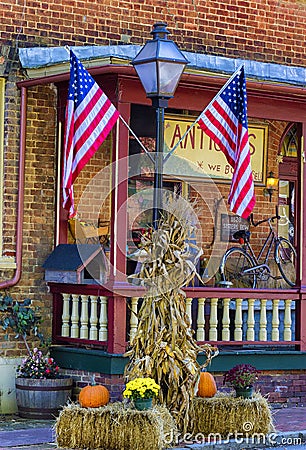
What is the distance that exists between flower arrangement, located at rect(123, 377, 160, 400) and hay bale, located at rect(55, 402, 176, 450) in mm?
142

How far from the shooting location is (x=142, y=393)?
9.90 meters

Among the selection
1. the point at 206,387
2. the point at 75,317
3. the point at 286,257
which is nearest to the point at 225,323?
the point at 75,317

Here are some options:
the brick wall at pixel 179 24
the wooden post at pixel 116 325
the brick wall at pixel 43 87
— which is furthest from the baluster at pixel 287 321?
the brick wall at pixel 179 24

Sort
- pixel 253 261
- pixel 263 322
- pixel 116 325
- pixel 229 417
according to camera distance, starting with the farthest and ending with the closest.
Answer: pixel 253 261, pixel 263 322, pixel 116 325, pixel 229 417

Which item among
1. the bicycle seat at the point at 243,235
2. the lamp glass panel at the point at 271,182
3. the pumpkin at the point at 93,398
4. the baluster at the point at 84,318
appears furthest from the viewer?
the lamp glass panel at the point at 271,182

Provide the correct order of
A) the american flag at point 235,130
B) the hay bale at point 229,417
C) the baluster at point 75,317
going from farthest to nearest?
the baluster at point 75,317 < the american flag at point 235,130 < the hay bale at point 229,417

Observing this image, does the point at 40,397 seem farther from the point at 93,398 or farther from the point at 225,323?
the point at 225,323

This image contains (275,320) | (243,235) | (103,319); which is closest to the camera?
(103,319)

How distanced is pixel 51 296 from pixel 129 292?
4.34 feet

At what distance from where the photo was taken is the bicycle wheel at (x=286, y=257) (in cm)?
1587

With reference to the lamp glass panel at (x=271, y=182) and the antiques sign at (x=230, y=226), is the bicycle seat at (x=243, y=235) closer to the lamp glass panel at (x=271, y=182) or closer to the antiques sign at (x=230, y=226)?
the antiques sign at (x=230, y=226)

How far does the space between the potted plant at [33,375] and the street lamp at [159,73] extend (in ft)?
9.45

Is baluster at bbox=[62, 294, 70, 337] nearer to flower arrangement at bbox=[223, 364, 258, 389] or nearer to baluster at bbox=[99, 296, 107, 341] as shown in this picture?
baluster at bbox=[99, 296, 107, 341]

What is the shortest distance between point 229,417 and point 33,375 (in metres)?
2.78
